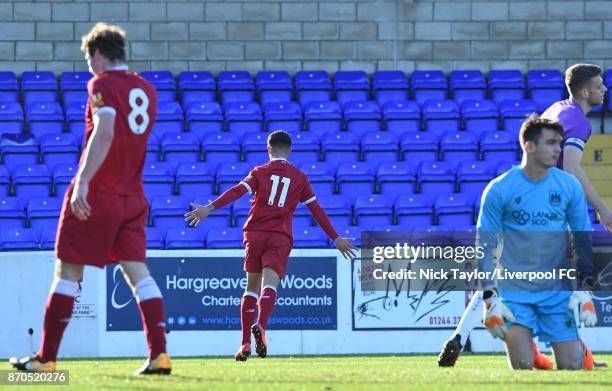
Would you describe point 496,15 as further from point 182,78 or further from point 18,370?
point 18,370

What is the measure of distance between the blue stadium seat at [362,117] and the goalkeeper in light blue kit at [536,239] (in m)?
10.9

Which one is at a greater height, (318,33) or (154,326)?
(318,33)

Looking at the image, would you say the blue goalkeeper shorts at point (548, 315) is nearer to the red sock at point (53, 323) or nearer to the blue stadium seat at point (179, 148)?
the red sock at point (53, 323)

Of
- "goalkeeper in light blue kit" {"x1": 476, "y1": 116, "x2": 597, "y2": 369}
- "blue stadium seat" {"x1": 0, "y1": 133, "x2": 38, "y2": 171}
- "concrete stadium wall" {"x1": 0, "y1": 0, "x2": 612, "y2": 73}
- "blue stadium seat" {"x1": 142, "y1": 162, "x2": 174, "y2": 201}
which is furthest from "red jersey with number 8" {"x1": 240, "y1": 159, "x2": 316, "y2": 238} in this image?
"concrete stadium wall" {"x1": 0, "y1": 0, "x2": 612, "y2": 73}

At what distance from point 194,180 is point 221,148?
94 cm

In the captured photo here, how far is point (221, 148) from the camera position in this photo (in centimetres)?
1848

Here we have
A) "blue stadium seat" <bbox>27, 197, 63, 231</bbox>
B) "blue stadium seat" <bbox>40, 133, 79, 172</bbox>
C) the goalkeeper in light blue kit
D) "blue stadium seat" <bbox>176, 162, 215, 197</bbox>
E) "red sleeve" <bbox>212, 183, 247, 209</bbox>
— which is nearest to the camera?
the goalkeeper in light blue kit

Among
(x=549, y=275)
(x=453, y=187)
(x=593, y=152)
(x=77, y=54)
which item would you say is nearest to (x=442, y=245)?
(x=453, y=187)

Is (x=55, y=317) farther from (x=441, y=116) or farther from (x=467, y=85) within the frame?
(x=467, y=85)

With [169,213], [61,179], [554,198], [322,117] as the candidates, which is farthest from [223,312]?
[554,198]

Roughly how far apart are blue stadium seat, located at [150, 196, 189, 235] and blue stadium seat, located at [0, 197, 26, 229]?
174cm

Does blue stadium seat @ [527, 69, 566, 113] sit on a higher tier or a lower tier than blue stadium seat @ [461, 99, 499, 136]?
higher

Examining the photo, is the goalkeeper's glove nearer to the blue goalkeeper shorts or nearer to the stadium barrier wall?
the blue goalkeeper shorts

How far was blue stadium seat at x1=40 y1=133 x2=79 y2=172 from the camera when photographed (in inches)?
719
